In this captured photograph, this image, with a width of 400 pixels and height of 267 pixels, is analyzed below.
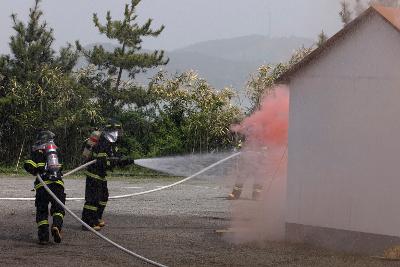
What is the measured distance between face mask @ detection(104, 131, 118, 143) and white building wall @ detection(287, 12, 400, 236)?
3283 mm

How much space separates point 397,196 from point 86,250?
4.49 meters

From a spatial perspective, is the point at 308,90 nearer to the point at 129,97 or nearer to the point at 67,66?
the point at 129,97

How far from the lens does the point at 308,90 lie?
12.6 metres

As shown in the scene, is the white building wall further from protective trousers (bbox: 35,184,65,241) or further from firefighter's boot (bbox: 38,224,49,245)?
firefighter's boot (bbox: 38,224,49,245)

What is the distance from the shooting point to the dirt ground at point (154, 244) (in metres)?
10.5

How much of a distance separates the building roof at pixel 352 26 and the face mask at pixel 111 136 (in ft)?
10.6

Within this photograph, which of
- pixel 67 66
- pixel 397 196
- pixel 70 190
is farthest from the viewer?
pixel 67 66

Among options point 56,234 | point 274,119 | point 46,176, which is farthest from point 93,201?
point 274,119

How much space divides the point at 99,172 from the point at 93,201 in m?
0.53

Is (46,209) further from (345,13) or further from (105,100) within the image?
(105,100)

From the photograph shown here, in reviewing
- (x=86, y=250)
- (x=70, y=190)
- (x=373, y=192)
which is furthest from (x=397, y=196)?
(x=70, y=190)

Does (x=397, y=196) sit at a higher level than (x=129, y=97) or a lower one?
lower

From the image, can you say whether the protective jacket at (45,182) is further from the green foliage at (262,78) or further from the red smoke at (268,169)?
the green foliage at (262,78)

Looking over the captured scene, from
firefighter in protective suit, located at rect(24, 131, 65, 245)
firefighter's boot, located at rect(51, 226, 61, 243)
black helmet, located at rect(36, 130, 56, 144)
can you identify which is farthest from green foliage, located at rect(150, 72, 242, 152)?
firefighter's boot, located at rect(51, 226, 61, 243)
